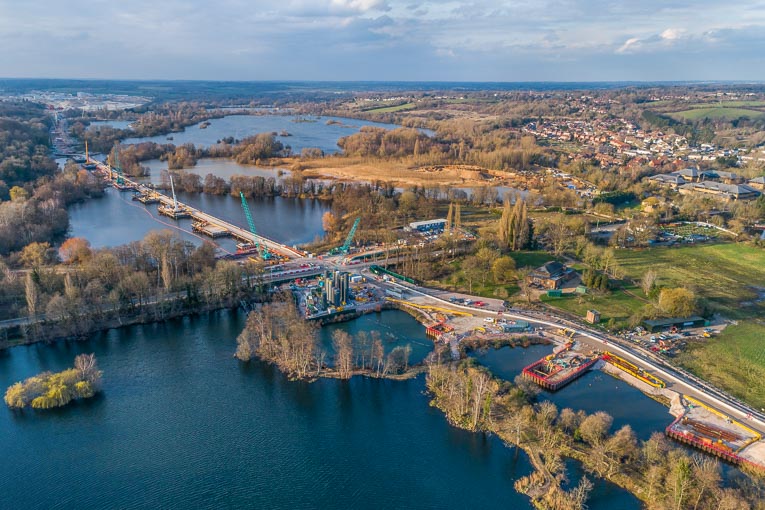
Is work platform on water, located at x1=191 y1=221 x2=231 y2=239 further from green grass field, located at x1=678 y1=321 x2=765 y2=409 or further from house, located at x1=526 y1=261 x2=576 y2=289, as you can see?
green grass field, located at x1=678 y1=321 x2=765 y2=409

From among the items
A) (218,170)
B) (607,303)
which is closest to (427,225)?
(607,303)

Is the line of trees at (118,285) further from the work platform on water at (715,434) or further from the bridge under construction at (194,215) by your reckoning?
the work platform on water at (715,434)

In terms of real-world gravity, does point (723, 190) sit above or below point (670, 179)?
below

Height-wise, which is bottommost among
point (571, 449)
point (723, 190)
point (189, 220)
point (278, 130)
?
point (571, 449)

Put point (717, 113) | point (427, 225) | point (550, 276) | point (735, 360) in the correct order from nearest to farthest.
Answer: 1. point (735, 360)
2. point (550, 276)
3. point (427, 225)
4. point (717, 113)

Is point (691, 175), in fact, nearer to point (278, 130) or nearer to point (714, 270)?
point (714, 270)

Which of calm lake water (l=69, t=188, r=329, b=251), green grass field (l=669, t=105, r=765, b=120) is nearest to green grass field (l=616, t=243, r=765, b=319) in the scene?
calm lake water (l=69, t=188, r=329, b=251)
